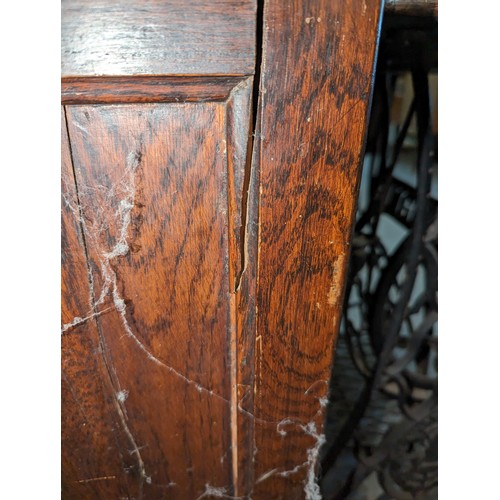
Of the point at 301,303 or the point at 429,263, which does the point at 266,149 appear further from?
the point at 429,263

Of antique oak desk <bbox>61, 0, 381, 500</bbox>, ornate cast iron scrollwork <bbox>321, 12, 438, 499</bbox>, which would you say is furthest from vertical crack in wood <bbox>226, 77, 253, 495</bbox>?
ornate cast iron scrollwork <bbox>321, 12, 438, 499</bbox>

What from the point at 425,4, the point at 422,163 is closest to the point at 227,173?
the point at 425,4

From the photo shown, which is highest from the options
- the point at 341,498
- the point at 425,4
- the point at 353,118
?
the point at 425,4

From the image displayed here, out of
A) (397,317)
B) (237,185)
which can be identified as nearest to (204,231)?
(237,185)

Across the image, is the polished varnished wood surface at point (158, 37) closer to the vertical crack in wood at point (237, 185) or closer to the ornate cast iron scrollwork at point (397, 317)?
the vertical crack in wood at point (237, 185)

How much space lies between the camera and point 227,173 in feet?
1.50

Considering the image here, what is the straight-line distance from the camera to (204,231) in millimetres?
487

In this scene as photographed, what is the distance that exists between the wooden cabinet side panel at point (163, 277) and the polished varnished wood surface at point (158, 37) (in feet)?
0.13

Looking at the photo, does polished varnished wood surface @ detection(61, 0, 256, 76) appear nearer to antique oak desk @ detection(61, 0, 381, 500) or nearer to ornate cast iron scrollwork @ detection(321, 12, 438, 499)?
antique oak desk @ detection(61, 0, 381, 500)

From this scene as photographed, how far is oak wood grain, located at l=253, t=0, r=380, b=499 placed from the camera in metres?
0.40

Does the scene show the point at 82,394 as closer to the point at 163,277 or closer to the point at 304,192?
the point at 163,277

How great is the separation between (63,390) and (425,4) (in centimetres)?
65

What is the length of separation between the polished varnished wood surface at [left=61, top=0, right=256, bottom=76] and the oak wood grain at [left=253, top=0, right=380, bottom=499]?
3 centimetres

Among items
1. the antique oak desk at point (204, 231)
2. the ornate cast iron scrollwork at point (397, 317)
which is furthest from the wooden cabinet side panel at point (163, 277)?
the ornate cast iron scrollwork at point (397, 317)
